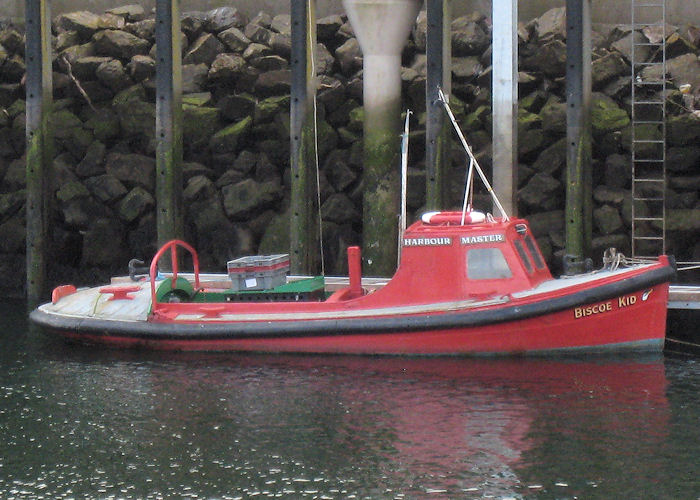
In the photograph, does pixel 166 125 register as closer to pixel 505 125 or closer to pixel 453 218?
pixel 505 125

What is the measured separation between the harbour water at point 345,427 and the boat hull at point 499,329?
172 millimetres

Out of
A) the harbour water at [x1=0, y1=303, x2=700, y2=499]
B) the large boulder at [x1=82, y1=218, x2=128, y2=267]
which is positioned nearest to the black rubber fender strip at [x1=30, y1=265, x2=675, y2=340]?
the harbour water at [x1=0, y1=303, x2=700, y2=499]

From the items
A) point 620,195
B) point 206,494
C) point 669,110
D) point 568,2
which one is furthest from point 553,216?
point 206,494

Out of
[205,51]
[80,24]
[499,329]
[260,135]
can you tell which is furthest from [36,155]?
[499,329]

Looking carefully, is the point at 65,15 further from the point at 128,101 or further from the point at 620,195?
the point at 620,195

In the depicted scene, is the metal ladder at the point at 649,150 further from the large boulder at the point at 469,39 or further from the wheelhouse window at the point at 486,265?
the wheelhouse window at the point at 486,265

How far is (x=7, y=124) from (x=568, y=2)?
10.3m

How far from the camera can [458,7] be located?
72.2 feet

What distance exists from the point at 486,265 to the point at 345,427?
127 inches

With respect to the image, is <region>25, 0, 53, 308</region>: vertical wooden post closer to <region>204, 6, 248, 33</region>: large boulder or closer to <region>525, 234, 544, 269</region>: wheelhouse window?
<region>204, 6, 248, 33</region>: large boulder

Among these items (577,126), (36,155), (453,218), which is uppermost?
(577,126)

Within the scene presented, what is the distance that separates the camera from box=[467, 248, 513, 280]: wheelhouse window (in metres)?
14.2

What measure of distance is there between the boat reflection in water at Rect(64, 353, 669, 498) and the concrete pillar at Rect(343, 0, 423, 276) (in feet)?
10.1

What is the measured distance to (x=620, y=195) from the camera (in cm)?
1948
